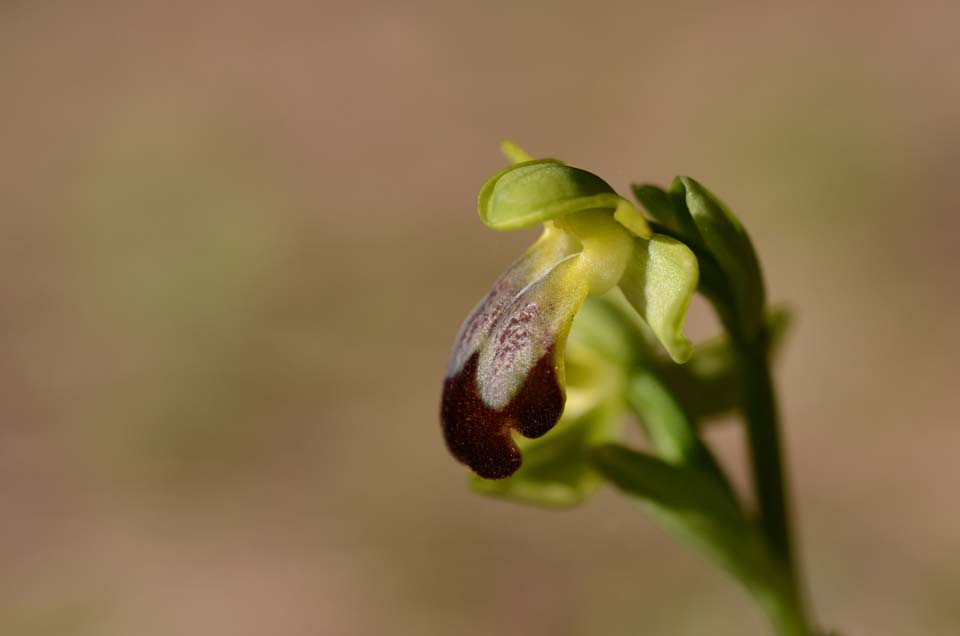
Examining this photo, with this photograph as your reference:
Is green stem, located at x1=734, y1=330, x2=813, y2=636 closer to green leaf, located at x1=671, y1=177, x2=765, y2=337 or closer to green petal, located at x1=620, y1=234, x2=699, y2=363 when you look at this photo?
green leaf, located at x1=671, y1=177, x2=765, y2=337

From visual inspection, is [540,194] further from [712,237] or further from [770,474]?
[770,474]

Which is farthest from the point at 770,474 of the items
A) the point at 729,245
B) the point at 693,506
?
the point at 729,245

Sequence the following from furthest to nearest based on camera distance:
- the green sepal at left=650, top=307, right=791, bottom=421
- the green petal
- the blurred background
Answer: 1. the blurred background
2. the green sepal at left=650, top=307, right=791, bottom=421
3. the green petal

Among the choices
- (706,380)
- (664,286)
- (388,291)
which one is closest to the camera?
(664,286)

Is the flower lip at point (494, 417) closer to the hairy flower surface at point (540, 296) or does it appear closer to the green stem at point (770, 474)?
the hairy flower surface at point (540, 296)

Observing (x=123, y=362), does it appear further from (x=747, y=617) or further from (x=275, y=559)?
(x=747, y=617)

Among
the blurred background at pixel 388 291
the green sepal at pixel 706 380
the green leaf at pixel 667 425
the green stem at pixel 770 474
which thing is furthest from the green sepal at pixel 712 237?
the blurred background at pixel 388 291

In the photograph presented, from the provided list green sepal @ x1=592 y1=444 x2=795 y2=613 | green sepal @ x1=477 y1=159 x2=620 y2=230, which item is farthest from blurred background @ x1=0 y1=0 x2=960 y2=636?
green sepal @ x1=477 y1=159 x2=620 y2=230
